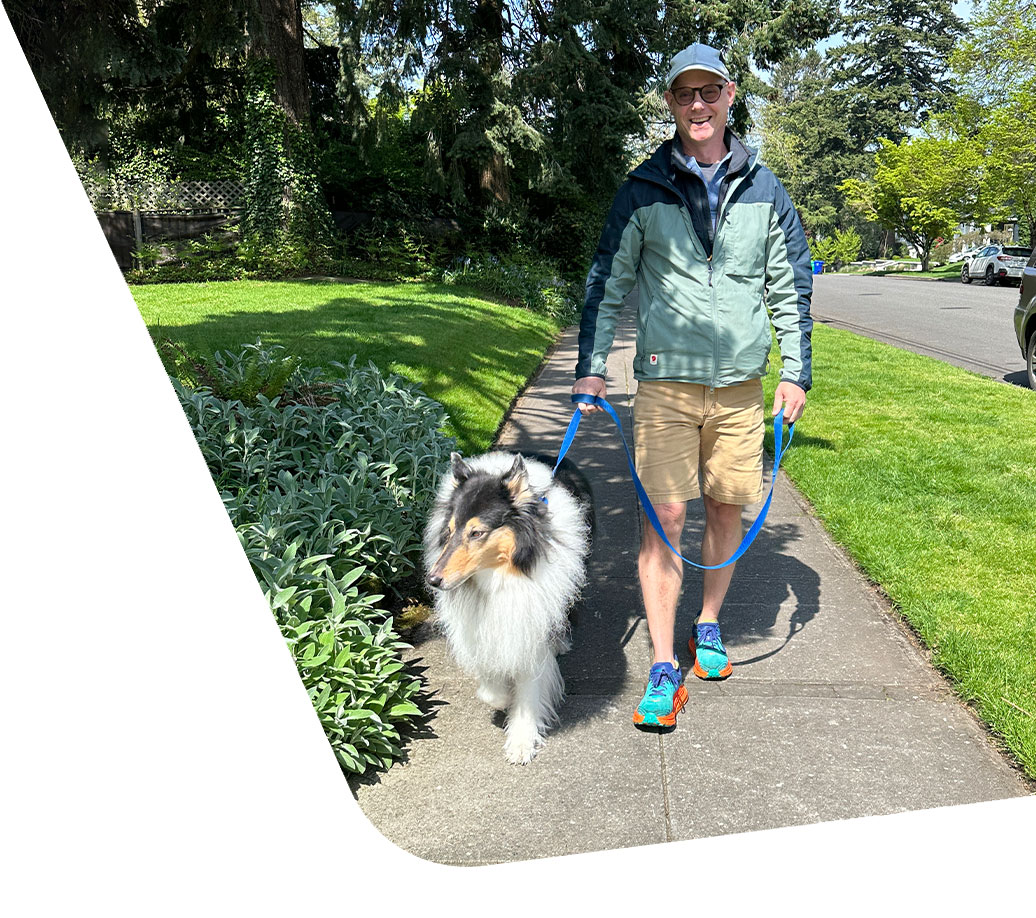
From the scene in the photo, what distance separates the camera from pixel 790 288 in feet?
12.0

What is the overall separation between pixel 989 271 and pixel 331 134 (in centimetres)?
2860

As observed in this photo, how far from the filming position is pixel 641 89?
2111cm

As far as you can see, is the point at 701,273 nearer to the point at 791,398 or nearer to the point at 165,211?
the point at 791,398

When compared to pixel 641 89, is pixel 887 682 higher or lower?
lower

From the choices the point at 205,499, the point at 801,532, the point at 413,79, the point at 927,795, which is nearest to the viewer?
the point at 927,795

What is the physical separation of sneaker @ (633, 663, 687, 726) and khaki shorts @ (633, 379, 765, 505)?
30.1 inches

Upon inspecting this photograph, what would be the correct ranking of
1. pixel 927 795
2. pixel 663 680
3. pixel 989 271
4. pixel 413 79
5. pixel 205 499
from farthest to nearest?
pixel 989 271 < pixel 413 79 < pixel 663 680 < pixel 205 499 < pixel 927 795

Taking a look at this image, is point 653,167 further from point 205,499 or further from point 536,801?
point 536,801

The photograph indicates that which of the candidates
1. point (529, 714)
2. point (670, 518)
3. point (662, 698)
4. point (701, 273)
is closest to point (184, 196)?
point (701, 273)

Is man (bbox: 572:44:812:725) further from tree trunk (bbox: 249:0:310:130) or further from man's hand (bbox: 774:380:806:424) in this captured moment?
tree trunk (bbox: 249:0:310:130)

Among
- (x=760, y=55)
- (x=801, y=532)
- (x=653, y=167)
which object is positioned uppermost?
(x=760, y=55)

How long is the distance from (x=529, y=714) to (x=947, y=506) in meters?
4.19

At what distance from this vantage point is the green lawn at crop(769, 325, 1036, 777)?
3.97 metres

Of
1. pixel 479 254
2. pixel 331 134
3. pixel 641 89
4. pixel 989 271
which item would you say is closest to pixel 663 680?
pixel 479 254
